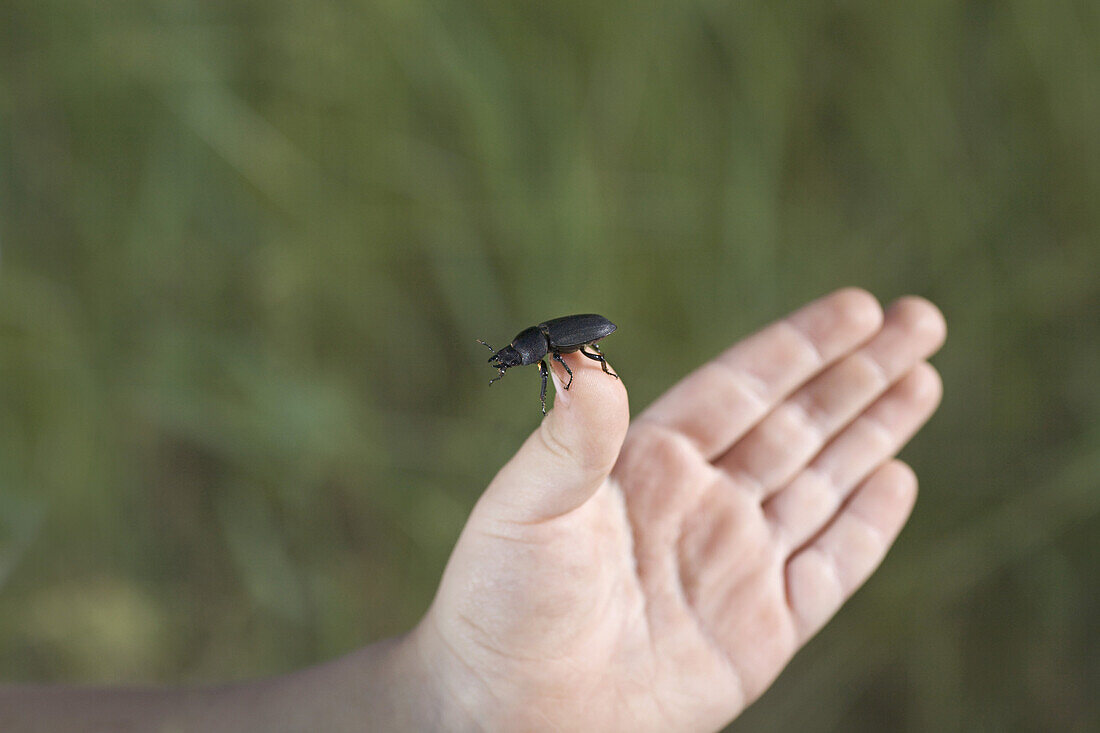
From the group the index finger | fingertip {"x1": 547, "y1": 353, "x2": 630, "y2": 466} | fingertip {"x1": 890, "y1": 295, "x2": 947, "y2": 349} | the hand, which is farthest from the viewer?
fingertip {"x1": 890, "y1": 295, "x2": 947, "y2": 349}

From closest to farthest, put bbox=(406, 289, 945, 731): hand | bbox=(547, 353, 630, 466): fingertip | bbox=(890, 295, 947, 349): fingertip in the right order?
1. bbox=(547, 353, 630, 466): fingertip
2. bbox=(406, 289, 945, 731): hand
3. bbox=(890, 295, 947, 349): fingertip

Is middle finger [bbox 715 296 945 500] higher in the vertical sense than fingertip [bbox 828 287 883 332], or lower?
lower

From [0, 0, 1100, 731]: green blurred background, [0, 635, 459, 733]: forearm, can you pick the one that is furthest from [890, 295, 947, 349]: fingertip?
[0, 635, 459, 733]: forearm

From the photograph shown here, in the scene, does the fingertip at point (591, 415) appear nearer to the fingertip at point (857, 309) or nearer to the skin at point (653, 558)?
the skin at point (653, 558)

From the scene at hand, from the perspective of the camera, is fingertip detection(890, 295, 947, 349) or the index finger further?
fingertip detection(890, 295, 947, 349)

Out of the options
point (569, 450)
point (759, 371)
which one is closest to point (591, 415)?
point (569, 450)

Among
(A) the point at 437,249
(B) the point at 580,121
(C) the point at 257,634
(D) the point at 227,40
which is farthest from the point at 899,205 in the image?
(C) the point at 257,634

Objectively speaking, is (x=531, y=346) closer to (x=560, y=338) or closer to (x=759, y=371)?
(x=560, y=338)

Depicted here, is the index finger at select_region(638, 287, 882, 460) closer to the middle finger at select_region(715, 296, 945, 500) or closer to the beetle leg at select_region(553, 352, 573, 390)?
the middle finger at select_region(715, 296, 945, 500)

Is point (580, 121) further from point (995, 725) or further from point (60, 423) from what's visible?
point (995, 725)
